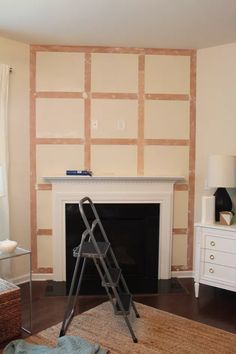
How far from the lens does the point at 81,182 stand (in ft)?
11.9

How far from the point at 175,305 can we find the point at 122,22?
8.77ft

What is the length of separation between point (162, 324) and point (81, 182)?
1651mm

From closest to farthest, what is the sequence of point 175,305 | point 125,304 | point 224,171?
point 125,304, point 175,305, point 224,171

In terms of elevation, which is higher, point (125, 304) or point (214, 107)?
point (214, 107)

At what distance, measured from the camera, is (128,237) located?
3.80 m

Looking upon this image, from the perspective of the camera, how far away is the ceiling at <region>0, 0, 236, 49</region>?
264 cm

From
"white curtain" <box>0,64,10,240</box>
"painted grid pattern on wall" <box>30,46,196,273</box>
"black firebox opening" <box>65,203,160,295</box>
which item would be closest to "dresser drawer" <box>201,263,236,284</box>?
"black firebox opening" <box>65,203,160,295</box>

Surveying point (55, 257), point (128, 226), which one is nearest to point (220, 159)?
point (128, 226)

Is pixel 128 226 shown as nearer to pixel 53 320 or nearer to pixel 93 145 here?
pixel 93 145

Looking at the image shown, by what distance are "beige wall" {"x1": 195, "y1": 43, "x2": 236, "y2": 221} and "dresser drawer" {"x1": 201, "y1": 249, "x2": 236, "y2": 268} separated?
2.05ft

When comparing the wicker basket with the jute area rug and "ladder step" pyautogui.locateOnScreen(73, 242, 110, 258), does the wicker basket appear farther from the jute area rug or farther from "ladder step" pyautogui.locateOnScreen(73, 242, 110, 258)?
"ladder step" pyautogui.locateOnScreen(73, 242, 110, 258)

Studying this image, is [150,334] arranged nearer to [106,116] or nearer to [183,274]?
[183,274]

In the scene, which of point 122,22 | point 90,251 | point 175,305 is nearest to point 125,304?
point 90,251

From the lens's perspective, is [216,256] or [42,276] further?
[42,276]
